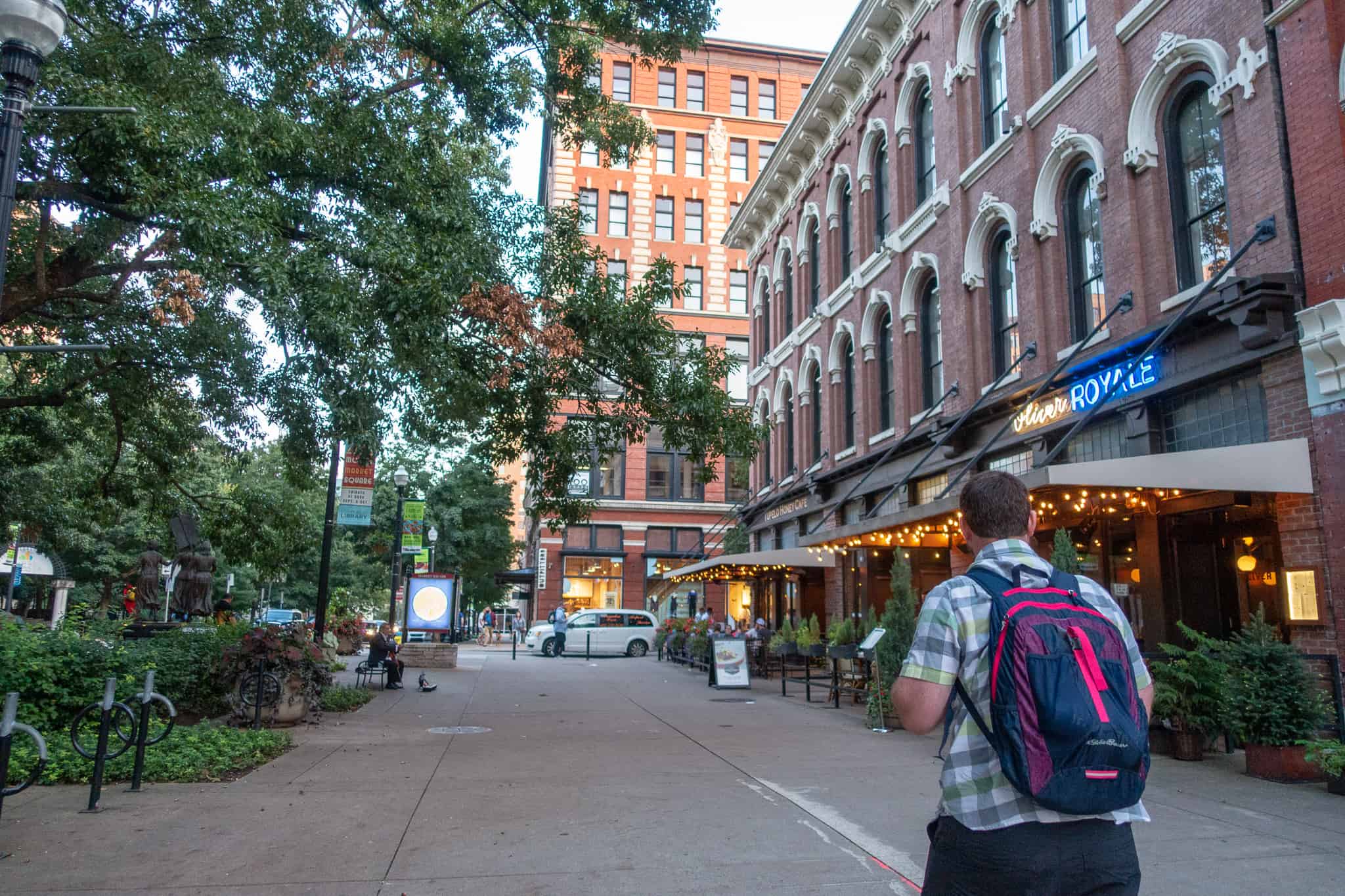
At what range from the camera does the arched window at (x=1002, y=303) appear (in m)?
16.7

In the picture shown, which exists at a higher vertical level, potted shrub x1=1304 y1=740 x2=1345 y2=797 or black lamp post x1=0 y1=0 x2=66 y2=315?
black lamp post x1=0 y1=0 x2=66 y2=315

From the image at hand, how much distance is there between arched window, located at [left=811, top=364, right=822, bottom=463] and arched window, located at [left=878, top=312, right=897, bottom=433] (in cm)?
390

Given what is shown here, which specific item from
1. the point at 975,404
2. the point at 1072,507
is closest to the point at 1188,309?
the point at 1072,507

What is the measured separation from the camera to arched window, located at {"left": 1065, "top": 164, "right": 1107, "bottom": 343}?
14.4 meters

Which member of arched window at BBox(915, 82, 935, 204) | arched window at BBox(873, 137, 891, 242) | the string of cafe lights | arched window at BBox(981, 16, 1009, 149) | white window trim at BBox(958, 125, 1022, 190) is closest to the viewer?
the string of cafe lights

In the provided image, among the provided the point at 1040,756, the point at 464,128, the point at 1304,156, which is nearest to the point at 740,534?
the point at 464,128

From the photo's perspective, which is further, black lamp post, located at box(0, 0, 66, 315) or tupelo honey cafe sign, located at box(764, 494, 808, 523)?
tupelo honey cafe sign, located at box(764, 494, 808, 523)

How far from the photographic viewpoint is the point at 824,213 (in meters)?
25.7

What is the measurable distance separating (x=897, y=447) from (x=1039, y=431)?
5.03m

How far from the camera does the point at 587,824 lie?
6605 millimetres

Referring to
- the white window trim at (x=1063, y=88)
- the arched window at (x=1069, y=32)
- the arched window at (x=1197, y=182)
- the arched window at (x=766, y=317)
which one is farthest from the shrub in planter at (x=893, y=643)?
the arched window at (x=766, y=317)

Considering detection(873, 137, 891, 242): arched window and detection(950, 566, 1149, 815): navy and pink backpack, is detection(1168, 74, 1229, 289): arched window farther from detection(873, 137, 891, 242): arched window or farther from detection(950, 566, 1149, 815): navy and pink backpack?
detection(950, 566, 1149, 815): navy and pink backpack

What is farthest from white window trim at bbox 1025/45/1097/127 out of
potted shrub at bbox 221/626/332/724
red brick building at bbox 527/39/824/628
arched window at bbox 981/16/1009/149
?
red brick building at bbox 527/39/824/628

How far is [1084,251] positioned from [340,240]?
10.9m
